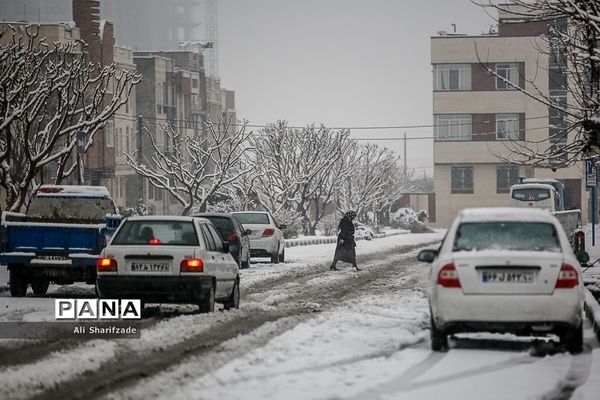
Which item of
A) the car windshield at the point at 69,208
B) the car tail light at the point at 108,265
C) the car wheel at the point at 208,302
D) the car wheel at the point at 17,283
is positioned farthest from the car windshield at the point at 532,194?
the car tail light at the point at 108,265

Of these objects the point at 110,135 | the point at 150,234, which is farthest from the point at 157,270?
the point at 110,135

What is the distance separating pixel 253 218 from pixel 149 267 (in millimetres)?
21295

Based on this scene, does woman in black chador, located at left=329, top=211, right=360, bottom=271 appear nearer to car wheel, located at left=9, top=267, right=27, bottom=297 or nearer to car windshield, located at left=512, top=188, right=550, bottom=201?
car wheel, located at left=9, top=267, right=27, bottom=297

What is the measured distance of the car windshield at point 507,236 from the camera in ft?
47.8

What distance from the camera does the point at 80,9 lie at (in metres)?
77.6

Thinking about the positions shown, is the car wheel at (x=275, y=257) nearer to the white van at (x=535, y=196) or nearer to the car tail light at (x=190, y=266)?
the car tail light at (x=190, y=266)

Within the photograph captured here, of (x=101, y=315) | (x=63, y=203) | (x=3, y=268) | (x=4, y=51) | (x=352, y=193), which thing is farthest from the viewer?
(x=352, y=193)

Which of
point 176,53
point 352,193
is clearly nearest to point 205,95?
point 176,53

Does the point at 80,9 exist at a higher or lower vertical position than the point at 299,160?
higher

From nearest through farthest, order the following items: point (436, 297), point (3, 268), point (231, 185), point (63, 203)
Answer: point (436, 297) → point (63, 203) → point (3, 268) → point (231, 185)

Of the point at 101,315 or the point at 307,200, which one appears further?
the point at 307,200

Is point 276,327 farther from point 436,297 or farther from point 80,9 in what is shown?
point 80,9

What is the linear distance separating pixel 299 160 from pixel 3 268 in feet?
128

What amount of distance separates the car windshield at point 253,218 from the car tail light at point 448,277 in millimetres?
24762
